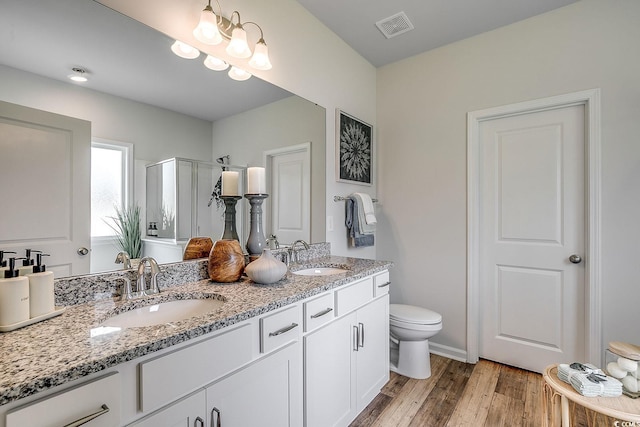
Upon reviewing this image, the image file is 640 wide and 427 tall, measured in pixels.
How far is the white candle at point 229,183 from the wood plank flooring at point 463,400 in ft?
4.82

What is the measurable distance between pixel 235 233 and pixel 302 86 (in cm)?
113

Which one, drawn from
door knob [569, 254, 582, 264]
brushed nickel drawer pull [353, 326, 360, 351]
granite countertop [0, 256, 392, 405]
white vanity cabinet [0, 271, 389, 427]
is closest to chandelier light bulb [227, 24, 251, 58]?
granite countertop [0, 256, 392, 405]

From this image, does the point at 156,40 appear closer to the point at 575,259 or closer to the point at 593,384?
the point at 593,384

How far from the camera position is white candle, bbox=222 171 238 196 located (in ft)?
5.49

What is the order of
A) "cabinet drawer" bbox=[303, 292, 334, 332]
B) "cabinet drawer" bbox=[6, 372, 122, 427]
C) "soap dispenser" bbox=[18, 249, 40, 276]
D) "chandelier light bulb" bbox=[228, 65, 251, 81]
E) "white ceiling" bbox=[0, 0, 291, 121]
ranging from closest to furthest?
"cabinet drawer" bbox=[6, 372, 122, 427], "soap dispenser" bbox=[18, 249, 40, 276], "white ceiling" bbox=[0, 0, 291, 121], "cabinet drawer" bbox=[303, 292, 334, 332], "chandelier light bulb" bbox=[228, 65, 251, 81]

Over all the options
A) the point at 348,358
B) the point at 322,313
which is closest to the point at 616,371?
the point at 348,358

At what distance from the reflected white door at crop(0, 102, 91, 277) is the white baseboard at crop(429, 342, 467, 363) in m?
2.55

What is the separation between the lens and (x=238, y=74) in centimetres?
170

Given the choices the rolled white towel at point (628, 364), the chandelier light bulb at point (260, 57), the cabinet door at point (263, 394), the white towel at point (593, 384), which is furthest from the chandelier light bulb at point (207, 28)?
the rolled white towel at point (628, 364)

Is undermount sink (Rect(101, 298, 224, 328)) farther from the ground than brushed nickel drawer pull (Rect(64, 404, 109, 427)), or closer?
farther from the ground

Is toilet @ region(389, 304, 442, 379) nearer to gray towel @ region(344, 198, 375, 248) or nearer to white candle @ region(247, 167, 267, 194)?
gray towel @ region(344, 198, 375, 248)

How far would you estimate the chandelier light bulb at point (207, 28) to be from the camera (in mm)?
1416

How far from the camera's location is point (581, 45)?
204 centimetres

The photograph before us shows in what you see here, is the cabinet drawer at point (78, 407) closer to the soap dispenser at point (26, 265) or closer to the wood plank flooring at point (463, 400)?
the soap dispenser at point (26, 265)
